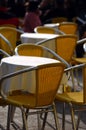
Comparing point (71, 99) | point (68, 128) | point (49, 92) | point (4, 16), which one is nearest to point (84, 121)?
point (68, 128)

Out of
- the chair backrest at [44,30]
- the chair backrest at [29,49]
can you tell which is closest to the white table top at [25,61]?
the chair backrest at [29,49]

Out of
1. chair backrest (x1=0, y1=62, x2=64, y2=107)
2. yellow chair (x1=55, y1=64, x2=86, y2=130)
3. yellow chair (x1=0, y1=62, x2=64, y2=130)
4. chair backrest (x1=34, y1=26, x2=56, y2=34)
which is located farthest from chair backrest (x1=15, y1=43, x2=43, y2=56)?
chair backrest (x1=34, y1=26, x2=56, y2=34)

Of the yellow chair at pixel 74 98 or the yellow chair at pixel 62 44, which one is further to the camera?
the yellow chair at pixel 62 44

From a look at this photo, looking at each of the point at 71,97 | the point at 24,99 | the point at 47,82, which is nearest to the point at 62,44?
the point at 71,97

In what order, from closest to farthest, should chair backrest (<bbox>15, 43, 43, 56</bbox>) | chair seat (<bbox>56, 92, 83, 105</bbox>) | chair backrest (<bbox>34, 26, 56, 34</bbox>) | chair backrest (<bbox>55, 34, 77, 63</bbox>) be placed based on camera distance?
chair seat (<bbox>56, 92, 83, 105</bbox>) < chair backrest (<bbox>15, 43, 43, 56</bbox>) < chair backrest (<bbox>55, 34, 77, 63</bbox>) < chair backrest (<bbox>34, 26, 56, 34</bbox>)

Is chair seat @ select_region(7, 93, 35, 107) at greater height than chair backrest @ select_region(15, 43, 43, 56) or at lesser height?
lesser

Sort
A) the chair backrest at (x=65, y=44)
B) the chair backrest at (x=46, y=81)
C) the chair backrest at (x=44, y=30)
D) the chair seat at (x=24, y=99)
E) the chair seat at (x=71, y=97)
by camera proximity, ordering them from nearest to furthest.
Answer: the chair backrest at (x=46, y=81), the chair seat at (x=24, y=99), the chair seat at (x=71, y=97), the chair backrest at (x=65, y=44), the chair backrest at (x=44, y=30)

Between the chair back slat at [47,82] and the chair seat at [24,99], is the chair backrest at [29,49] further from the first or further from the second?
the chair back slat at [47,82]

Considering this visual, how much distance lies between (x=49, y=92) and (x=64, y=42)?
7.13ft

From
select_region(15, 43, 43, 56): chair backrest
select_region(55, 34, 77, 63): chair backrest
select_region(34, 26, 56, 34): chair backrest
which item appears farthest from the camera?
select_region(34, 26, 56, 34): chair backrest

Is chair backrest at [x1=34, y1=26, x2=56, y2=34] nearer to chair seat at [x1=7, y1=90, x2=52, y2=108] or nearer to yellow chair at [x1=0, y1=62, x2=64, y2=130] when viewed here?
chair seat at [x1=7, y1=90, x2=52, y2=108]

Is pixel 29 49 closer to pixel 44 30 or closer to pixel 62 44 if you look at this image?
pixel 62 44

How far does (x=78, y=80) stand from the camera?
26.8 feet

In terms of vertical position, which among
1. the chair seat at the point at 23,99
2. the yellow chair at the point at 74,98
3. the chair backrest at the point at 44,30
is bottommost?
the yellow chair at the point at 74,98
